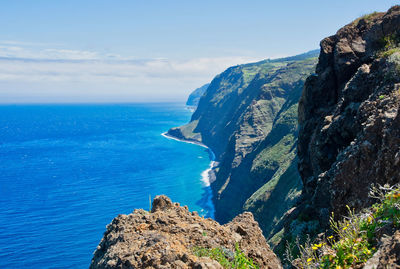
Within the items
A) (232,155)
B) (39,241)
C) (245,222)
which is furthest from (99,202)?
(245,222)

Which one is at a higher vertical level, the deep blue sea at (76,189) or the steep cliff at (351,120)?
the steep cliff at (351,120)

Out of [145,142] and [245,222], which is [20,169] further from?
[245,222]

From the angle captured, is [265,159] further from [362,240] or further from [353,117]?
[362,240]

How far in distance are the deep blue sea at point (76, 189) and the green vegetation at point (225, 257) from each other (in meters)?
57.9

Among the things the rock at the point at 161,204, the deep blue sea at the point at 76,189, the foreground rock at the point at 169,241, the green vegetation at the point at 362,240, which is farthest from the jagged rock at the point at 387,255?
the deep blue sea at the point at 76,189

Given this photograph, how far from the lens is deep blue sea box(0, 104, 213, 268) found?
64750mm

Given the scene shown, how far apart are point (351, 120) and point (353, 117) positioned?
0.18 metres

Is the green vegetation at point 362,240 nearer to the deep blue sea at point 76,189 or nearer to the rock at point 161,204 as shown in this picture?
the rock at point 161,204

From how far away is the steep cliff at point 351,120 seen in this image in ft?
38.7

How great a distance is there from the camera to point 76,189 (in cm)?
9844

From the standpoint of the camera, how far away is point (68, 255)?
61.3 m

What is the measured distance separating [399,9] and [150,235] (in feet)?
59.2

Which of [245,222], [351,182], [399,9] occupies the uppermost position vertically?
[399,9]

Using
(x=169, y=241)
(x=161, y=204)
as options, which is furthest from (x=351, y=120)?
(x=169, y=241)
